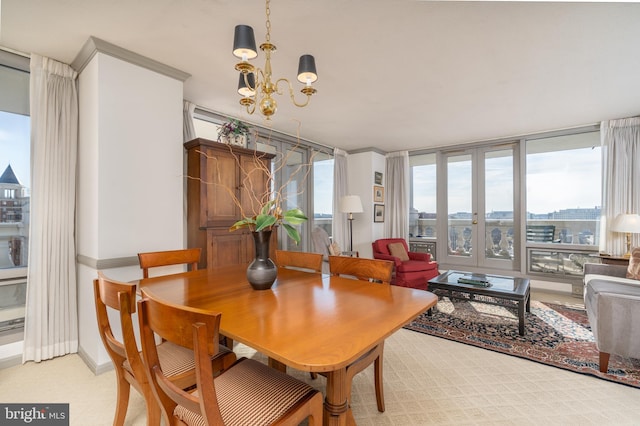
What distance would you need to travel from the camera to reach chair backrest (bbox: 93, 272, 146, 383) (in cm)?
106

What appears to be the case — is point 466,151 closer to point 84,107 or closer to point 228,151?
point 228,151

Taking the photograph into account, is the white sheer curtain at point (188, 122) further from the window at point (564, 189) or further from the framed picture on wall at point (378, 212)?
the window at point (564, 189)

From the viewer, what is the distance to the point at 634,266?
3.13 meters

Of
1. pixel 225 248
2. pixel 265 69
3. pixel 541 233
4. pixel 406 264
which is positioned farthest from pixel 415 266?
pixel 265 69

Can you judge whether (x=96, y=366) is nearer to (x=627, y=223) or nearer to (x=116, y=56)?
(x=116, y=56)

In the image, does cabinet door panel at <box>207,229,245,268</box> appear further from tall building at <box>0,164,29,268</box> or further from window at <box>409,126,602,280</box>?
window at <box>409,126,602,280</box>

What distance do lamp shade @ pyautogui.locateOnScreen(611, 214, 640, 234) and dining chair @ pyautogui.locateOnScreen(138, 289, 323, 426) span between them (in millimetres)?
4538

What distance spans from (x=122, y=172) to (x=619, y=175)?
234 inches

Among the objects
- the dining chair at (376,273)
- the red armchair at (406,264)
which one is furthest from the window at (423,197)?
the dining chair at (376,273)

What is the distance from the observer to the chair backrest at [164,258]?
1987 millimetres

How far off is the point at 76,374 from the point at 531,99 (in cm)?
515

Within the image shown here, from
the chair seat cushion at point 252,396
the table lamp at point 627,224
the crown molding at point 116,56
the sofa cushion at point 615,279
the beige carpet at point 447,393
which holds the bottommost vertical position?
the beige carpet at point 447,393

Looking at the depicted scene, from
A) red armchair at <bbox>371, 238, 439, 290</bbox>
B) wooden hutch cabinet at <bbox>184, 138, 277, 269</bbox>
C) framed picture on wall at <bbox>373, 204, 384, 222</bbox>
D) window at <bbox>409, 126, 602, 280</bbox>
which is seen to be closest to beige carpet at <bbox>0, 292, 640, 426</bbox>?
wooden hutch cabinet at <bbox>184, 138, 277, 269</bbox>

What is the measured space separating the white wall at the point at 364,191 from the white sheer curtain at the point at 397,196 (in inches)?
8.1
